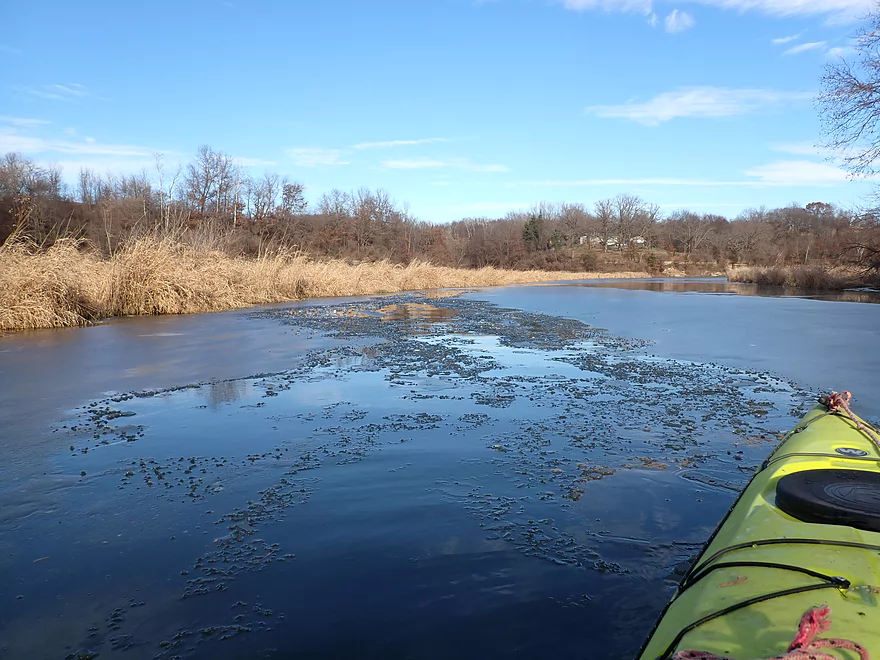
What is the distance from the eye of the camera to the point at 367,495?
3.15 metres

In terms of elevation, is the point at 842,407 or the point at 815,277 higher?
the point at 815,277

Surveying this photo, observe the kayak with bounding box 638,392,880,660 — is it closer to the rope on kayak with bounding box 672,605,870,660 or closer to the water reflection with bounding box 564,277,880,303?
the rope on kayak with bounding box 672,605,870,660

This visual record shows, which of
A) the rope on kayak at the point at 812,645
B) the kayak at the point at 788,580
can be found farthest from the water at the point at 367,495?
the rope on kayak at the point at 812,645

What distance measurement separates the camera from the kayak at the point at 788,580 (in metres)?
1.25

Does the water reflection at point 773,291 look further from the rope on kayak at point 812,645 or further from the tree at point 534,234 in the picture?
the tree at point 534,234

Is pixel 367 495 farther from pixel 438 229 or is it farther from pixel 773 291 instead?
pixel 438 229

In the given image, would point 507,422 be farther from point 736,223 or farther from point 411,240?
point 736,223

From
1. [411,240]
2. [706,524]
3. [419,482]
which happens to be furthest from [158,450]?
[411,240]

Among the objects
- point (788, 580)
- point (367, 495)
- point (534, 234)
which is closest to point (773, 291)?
point (367, 495)

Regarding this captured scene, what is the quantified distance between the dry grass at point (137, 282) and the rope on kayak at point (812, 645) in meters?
11.2

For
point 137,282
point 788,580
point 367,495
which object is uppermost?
point 137,282

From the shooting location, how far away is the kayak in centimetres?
125

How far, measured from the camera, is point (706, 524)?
280 cm

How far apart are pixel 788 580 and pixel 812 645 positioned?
36cm
